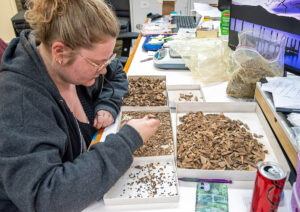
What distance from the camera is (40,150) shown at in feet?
2.35

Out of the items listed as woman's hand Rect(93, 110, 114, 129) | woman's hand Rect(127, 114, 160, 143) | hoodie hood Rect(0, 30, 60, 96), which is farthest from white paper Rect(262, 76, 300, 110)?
hoodie hood Rect(0, 30, 60, 96)

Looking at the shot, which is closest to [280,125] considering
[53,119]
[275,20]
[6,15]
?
[275,20]

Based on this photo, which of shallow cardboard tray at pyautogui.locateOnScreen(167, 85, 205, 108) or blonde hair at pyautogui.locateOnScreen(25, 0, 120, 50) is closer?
blonde hair at pyautogui.locateOnScreen(25, 0, 120, 50)

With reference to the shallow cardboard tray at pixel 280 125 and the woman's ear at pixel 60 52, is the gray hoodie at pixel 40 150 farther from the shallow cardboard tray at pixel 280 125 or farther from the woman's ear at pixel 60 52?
the shallow cardboard tray at pixel 280 125

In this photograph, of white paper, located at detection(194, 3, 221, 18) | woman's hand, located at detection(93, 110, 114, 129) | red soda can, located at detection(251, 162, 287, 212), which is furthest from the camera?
white paper, located at detection(194, 3, 221, 18)

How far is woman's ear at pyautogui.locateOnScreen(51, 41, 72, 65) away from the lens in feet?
2.58

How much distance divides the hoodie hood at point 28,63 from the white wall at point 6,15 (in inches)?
144

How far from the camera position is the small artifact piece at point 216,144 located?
2.79 ft

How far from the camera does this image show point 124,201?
743 millimetres

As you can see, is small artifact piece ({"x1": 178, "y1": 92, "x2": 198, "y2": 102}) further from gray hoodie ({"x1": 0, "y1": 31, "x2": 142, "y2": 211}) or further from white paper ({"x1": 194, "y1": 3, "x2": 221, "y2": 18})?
white paper ({"x1": 194, "y1": 3, "x2": 221, "y2": 18})

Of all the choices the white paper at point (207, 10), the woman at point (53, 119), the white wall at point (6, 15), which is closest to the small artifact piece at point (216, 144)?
the woman at point (53, 119)

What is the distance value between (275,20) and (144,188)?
3.32 feet

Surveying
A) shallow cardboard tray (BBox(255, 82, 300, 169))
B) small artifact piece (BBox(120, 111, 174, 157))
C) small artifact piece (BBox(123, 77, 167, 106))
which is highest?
shallow cardboard tray (BBox(255, 82, 300, 169))

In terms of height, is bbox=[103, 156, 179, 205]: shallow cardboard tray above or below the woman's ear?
below
